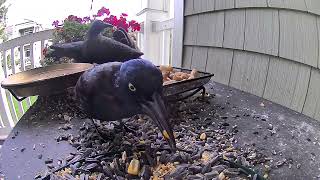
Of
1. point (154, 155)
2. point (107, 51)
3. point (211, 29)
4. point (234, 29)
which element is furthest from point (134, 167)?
point (211, 29)

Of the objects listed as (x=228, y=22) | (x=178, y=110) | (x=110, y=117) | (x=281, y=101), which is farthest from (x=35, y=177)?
(x=228, y=22)

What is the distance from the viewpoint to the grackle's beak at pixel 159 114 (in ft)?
2.56

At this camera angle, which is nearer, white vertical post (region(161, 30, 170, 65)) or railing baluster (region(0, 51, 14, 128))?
railing baluster (region(0, 51, 14, 128))

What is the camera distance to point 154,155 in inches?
→ 35.8

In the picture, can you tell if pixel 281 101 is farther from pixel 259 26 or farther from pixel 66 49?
pixel 66 49

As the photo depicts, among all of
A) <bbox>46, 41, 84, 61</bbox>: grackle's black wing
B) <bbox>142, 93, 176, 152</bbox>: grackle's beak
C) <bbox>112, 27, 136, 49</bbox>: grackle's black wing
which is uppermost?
<bbox>112, 27, 136, 49</bbox>: grackle's black wing

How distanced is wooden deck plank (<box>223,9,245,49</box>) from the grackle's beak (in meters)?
1.10

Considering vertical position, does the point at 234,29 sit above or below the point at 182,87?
above

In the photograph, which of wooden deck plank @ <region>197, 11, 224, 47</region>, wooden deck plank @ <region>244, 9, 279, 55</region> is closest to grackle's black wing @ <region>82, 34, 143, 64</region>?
wooden deck plank @ <region>244, 9, 279, 55</region>

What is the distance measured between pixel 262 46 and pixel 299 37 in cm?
26

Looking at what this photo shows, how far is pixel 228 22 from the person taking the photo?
1900mm

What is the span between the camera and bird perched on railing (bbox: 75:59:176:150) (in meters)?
0.79

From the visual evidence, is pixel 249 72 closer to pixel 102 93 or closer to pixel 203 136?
pixel 203 136

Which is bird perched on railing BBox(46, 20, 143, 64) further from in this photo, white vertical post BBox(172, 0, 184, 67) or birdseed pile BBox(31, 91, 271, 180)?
white vertical post BBox(172, 0, 184, 67)
